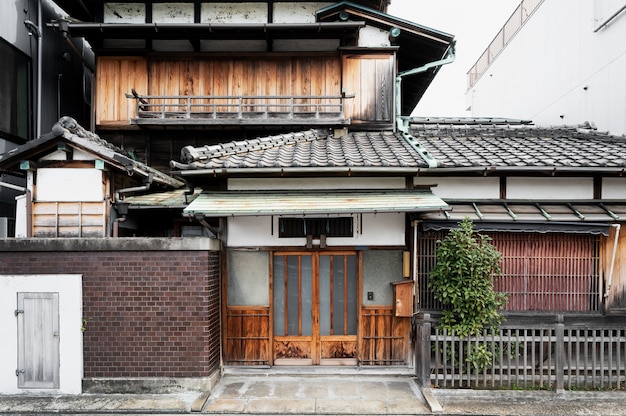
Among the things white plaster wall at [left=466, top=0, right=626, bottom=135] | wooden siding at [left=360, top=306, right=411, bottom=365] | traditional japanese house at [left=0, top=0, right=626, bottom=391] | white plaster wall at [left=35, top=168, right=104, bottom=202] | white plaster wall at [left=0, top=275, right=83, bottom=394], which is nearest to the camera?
white plaster wall at [left=0, top=275, right=83, bottom=394]

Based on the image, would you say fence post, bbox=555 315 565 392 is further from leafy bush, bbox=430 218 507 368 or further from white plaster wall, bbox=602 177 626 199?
white plaster wall, bbox=602 177 626 199

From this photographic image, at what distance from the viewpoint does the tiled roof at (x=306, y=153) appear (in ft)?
27.8

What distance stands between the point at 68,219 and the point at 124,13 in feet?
21.5

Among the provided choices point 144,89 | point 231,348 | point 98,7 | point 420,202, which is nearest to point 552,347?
point 420,202

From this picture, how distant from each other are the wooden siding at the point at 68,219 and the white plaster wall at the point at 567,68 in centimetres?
1376

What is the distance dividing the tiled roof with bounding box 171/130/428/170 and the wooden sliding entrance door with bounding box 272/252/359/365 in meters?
2.06

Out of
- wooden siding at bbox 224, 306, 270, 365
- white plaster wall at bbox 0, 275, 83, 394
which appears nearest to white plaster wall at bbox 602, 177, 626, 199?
wooden siding at bbox 224, 306, 270, 365

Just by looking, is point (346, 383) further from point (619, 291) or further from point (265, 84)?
point (265, 84)

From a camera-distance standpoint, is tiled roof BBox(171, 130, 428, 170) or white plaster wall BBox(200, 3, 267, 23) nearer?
tiled roof BBox(171, 130, 428, 170)

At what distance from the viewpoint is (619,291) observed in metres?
8.66

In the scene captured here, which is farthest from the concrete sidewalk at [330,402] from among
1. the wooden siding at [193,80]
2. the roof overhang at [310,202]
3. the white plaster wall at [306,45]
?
the white plaster wall at [306,45]

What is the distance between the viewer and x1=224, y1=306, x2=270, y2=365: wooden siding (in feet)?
29.5

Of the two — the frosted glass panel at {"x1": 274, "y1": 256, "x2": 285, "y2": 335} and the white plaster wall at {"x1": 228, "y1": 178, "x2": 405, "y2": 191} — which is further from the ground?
the white plaster wall at {"x1": 228, "y1": 178, "x2": 405, "y2": 191}

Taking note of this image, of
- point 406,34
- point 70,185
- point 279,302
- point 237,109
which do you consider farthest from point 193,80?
point 279,302
